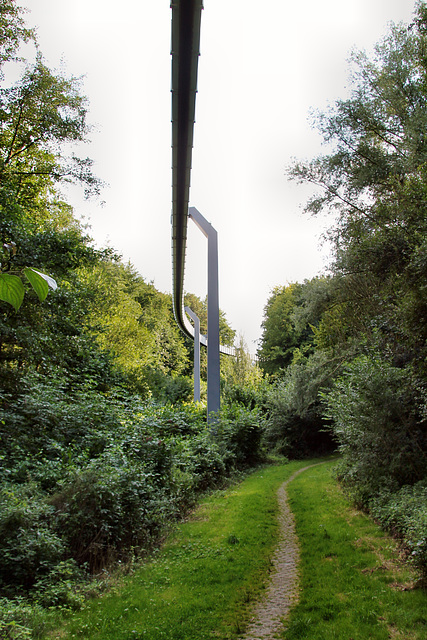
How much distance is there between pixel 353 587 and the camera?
496 cm

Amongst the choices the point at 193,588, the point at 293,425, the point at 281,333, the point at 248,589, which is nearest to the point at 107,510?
the point at 193,588

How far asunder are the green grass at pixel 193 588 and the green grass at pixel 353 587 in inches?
25.8

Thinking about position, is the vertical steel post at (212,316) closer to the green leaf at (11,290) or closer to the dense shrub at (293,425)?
the dense shrub at (293,425)

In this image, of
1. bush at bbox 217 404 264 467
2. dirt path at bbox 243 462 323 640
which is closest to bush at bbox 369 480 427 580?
dirt path at bbox 243 462 323 640

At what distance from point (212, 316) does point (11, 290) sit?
1410 cm

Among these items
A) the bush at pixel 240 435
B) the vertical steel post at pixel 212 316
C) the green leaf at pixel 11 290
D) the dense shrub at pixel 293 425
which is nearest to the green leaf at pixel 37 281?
the green leaf at pixel 11 290

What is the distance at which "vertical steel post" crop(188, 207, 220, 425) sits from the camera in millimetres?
14125

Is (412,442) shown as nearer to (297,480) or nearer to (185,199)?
(297,480)

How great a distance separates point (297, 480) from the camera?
1352 cm

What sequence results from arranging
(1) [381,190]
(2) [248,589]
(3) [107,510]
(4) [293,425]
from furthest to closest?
(4) [293,425] → (1) [381,190] → (3) [107,510] → (2) [248,589]

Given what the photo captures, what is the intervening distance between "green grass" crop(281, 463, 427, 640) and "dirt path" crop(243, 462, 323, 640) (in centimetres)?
13

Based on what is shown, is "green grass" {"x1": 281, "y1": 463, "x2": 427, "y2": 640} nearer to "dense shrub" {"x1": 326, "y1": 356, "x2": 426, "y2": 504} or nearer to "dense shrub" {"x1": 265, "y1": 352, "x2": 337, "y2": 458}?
"dense shrub" {"x1": 326, "y1": 356, "x2": 426, "y2": 504}

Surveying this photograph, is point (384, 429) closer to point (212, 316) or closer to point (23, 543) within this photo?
point (23, 543)

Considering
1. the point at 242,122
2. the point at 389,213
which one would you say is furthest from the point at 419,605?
the point at 242,122
